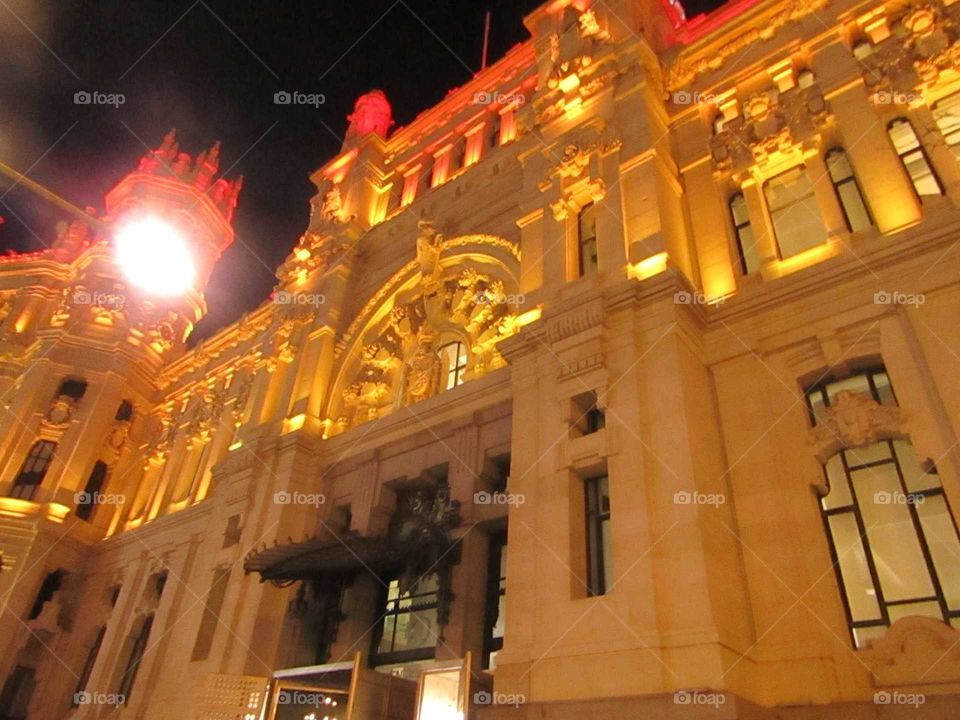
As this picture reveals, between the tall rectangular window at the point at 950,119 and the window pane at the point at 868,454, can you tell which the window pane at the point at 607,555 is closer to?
the window pane at the point at 868,454

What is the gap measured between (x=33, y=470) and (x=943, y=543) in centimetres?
3449

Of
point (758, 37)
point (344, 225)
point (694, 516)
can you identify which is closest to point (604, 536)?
point (694, 516)

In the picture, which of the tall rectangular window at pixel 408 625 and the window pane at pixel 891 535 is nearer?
the window pane at pixel 891 535

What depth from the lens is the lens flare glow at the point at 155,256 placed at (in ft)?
126

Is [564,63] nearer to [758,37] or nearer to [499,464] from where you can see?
[758,37]

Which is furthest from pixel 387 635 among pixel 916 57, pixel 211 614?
pixel 916 57

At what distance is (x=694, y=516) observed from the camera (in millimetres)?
11562

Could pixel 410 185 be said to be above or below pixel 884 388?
above

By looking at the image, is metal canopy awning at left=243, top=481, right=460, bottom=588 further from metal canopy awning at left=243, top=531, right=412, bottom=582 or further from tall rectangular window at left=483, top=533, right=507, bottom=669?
tall rectangular window at left=483, top=533, right=507, bottom=669

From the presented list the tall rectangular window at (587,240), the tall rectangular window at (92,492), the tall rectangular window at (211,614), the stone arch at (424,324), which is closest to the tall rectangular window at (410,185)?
the stone arch at (424,324)

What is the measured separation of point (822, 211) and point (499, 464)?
A: 9.59 meters

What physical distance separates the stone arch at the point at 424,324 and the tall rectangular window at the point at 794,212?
7162 millimetres

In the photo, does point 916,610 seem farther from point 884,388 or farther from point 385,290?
point 385,290

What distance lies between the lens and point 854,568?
1183cm
